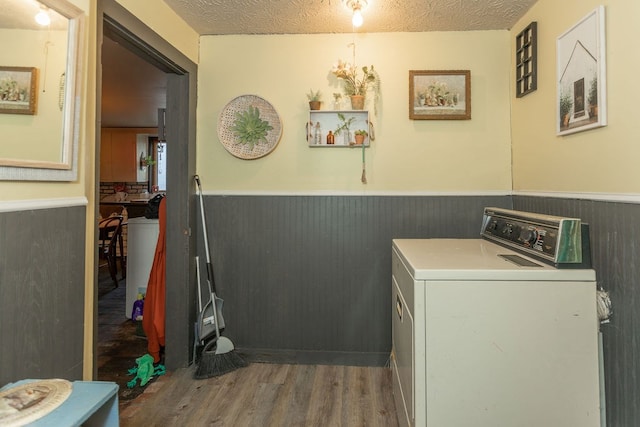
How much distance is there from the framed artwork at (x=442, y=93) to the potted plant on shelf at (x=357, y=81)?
23cm

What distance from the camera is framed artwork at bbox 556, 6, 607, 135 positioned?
1.45 m

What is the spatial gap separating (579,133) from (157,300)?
8.63 feet

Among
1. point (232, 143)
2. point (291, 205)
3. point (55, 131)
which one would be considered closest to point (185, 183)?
point (232, 143)

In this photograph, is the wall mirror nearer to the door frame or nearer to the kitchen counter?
the door frame

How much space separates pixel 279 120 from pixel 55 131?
1.35 meters

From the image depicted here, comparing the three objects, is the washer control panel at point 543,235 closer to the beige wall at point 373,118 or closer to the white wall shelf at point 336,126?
the beige wall at point 373,118

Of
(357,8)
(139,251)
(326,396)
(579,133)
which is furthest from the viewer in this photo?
(139,251)

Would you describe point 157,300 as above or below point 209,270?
below

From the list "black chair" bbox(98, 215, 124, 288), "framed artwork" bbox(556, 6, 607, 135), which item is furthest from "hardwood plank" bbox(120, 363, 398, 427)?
"black chair" bbox(98, 215, 124, 288)

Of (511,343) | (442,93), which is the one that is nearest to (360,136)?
(442,93)

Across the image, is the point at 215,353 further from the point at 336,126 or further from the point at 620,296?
the point at 620,296

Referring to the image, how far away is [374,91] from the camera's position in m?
2.39

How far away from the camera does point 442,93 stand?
7.66ft

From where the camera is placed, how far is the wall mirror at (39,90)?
1.14 metres
